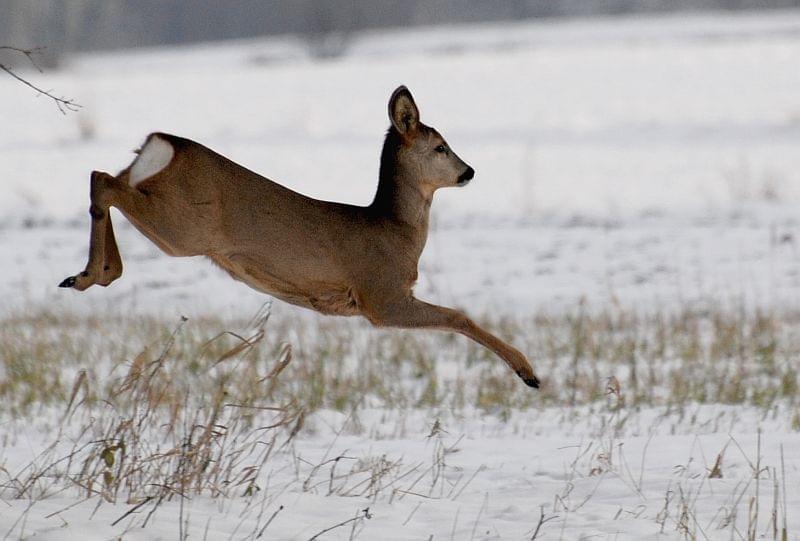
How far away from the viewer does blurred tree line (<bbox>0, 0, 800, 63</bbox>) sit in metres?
70.4

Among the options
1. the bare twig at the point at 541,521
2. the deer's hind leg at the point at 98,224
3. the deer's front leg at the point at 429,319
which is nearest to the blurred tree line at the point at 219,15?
the deer's front leg at the point at 429,319

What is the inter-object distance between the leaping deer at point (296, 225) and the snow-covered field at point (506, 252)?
2.23ft

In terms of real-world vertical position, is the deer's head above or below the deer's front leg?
above

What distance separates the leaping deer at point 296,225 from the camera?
193 inches

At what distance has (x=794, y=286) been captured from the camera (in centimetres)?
1202

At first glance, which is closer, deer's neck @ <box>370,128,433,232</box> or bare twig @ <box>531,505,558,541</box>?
bare twig @ <box>531,505,558,541</box>

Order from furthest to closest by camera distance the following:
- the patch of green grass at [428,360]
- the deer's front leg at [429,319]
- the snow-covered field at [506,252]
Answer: the patch of green grass at [428,360]
the deer's front leg at [429,319]
the snow-covered field at [506,252]

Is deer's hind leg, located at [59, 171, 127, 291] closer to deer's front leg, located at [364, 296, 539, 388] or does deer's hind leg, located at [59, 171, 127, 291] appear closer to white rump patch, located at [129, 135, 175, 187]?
white rump patch, located at [129, 135, 175, 187]

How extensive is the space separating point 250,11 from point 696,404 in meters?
82.0

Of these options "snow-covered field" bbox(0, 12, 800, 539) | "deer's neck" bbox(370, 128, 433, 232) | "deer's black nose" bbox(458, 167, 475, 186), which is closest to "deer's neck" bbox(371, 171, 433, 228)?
"deer's neck" bbox(370, 128, 433, 232)

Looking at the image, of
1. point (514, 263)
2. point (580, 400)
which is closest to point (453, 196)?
point (514, 263)

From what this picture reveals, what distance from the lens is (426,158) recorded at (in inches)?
216

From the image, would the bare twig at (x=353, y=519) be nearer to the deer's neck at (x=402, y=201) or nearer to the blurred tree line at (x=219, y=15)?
the deer's neck at (x=402, y=201)

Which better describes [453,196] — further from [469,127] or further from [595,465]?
[595,465]
